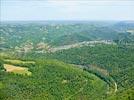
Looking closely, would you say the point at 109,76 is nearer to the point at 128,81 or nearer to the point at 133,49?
the point at 128,81

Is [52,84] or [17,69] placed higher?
[17,69]

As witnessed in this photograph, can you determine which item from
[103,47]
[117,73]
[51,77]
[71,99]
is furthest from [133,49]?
[71,99]

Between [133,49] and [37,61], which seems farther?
[133,49]

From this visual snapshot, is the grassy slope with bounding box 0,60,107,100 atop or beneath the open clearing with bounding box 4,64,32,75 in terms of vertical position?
beneath

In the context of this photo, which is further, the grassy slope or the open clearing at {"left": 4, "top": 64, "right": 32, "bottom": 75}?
the open clearing at {"left": 4, "top": 64, "right": 32, "bottom": 75}

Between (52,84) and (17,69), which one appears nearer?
(52,84)

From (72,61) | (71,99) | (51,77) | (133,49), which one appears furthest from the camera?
(133,49)

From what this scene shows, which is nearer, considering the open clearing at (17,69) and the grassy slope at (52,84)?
the grassy slope at (52,84)

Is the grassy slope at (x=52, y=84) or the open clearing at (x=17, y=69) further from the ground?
the open clearing at (x=17, y=69)
